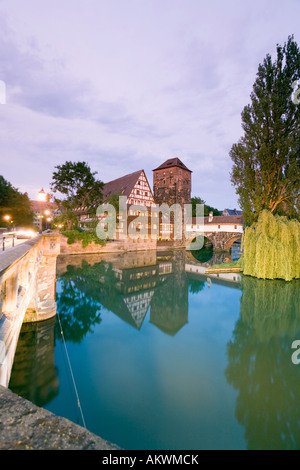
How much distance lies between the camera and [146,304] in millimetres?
12984

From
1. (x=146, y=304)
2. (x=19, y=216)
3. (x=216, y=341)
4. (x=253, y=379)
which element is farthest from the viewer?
(x=19, y=216)

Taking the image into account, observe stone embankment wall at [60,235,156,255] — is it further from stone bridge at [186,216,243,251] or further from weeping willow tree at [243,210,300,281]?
weeping willow tree at [243,210,300,281]

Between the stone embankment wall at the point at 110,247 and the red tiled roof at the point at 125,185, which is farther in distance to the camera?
the red tiled roof at the point at 125,185

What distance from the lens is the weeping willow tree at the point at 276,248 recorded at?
49.7 feet

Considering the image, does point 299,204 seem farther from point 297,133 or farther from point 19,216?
point 19,216

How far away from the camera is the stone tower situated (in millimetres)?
44031

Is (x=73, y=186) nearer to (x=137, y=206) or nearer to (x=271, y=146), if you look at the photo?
(x=137, y=206)

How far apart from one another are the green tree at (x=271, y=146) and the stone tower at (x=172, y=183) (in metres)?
25.8

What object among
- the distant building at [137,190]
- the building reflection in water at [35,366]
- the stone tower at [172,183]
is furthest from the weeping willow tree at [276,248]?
the stone tower at [172,183]

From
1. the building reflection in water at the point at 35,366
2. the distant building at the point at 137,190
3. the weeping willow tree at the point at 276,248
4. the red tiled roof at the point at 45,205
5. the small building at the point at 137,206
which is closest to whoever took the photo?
the building reflection in water at the point at 35,366

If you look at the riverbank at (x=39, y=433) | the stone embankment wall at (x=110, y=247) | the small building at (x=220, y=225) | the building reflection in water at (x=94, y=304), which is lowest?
the building reflection in water at (x=94, y=304)

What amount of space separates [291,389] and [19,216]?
40.9 metres

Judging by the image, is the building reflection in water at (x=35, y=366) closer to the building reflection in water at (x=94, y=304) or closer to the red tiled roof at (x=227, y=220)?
the building reflection in water at (x=94, y=304)
